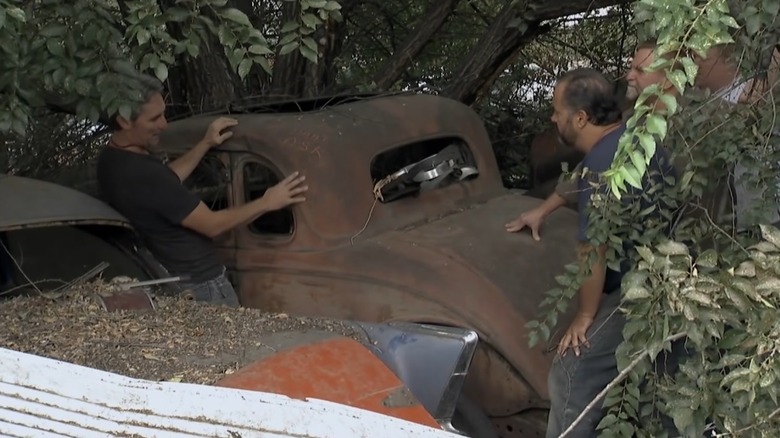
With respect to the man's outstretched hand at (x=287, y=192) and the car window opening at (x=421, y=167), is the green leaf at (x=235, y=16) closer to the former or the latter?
the man's outstretched hand at (x=287, y=192)

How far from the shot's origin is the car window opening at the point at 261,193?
14.3 feet

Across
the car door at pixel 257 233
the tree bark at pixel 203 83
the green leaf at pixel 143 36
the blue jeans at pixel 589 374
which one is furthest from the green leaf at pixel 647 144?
the tree bark at pixel 203 83

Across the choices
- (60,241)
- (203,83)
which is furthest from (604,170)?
(203,83)

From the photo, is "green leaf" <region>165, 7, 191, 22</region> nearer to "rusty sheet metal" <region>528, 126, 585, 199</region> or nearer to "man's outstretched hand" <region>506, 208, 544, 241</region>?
"man's outstretched hand" <region>506, 208, 544, 241</region>

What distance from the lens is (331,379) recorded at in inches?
111

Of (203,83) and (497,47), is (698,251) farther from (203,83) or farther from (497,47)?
(203,83)

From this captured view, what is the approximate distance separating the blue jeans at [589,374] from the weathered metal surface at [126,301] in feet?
5.34

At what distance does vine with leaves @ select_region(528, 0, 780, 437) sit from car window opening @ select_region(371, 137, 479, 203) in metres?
1.52

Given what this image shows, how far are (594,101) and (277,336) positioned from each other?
5.06 feet

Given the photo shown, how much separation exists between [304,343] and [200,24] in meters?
1.50

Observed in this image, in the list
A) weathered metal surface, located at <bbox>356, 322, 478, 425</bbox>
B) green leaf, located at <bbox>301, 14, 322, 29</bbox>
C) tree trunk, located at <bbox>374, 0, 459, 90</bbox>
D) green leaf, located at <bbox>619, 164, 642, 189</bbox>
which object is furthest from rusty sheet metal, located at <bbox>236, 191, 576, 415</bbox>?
tree trunk, located at <bbox>374, 0, 459, 90</bbox>

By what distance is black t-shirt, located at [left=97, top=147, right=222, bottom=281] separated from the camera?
416 cm

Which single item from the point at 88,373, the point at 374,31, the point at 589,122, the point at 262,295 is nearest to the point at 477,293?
the point at 589,122

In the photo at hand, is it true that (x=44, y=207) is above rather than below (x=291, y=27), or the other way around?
below
